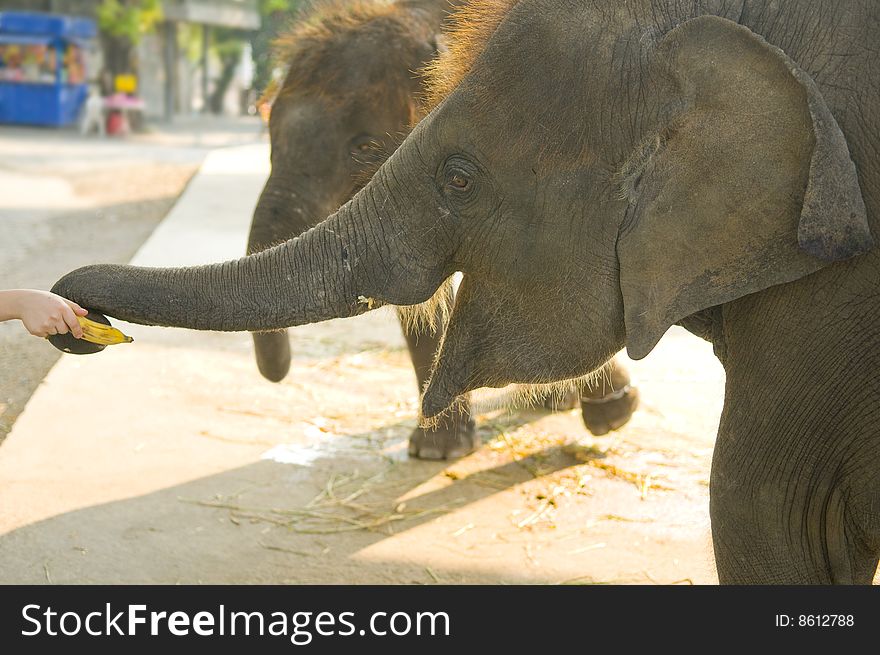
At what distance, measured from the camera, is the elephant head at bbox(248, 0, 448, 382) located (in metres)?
4.41

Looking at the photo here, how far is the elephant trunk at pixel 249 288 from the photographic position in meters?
2.74

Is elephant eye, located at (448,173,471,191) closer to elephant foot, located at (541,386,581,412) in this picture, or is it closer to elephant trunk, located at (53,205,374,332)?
elephant trunk, located at (53,205,374,332)

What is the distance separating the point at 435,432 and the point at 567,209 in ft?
8.19

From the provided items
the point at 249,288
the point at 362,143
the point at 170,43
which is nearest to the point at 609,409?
the point at 362,143

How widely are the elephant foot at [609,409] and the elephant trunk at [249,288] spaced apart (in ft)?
7.82

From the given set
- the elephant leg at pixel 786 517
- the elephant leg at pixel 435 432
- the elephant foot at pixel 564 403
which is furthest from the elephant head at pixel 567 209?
the elephant foot at pixel 564 403

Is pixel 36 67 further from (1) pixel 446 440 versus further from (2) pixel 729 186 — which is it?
(2) pixel 729 186

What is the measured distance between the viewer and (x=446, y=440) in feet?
16.6

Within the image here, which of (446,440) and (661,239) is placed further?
(446,440)

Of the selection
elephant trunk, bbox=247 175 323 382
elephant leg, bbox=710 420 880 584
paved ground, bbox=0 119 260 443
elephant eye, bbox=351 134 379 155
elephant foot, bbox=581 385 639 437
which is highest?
elephant eye, bbox=351 134 379 155

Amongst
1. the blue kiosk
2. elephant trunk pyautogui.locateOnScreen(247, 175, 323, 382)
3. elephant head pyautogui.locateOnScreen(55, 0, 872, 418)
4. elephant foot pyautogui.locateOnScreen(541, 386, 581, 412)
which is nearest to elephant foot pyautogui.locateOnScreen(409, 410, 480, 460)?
elephant foot pyautogui.locateOnScreen(541, 386, 581, 412)

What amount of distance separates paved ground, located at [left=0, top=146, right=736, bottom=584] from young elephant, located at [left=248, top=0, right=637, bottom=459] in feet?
2.09

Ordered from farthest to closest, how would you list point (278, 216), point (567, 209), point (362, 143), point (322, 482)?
point (322, 482)
point (362, 143)
point (278, 216)
point (567, 209)

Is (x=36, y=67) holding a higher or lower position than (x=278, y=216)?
lower
